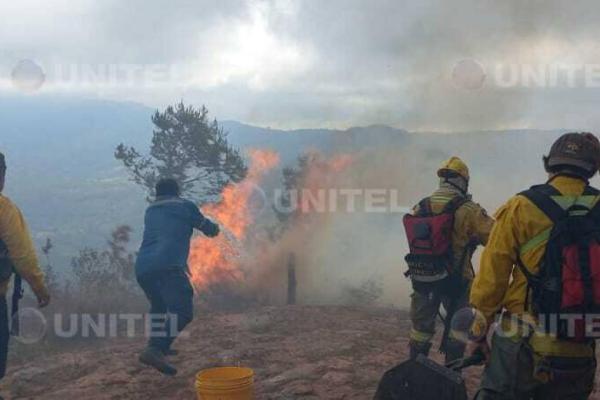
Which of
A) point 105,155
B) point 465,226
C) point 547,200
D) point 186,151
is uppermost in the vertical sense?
point 105,155

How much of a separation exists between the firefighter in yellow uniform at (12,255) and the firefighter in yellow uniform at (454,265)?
3536 millimetres

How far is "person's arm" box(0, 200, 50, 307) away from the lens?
5230 mm

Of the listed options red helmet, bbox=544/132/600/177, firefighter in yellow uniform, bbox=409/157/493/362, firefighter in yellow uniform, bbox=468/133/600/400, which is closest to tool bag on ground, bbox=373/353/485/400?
firefighter in yellow uniform, bbox=468/133/600/400

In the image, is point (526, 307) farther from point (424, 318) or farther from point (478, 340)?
point (424, 318)

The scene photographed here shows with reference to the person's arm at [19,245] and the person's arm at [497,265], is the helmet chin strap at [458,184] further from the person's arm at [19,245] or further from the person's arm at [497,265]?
the person's arm at [19,245]

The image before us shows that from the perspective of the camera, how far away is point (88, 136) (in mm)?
171375

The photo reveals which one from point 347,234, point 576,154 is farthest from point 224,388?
point 347,234

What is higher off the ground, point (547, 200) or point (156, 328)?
point (547, 200)

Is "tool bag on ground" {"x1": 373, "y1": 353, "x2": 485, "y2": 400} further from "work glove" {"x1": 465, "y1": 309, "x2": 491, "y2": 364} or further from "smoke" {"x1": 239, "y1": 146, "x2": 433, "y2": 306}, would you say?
"smoke" {"x1": 239, "y1": 146, "x2": 433, "y2": 306}

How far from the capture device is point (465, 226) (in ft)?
18.3

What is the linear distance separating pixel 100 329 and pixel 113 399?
18.6ft

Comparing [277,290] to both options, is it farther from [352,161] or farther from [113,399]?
[113,399]

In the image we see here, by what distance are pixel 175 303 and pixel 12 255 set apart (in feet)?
6.57

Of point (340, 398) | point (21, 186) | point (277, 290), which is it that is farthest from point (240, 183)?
point (21, 186)
